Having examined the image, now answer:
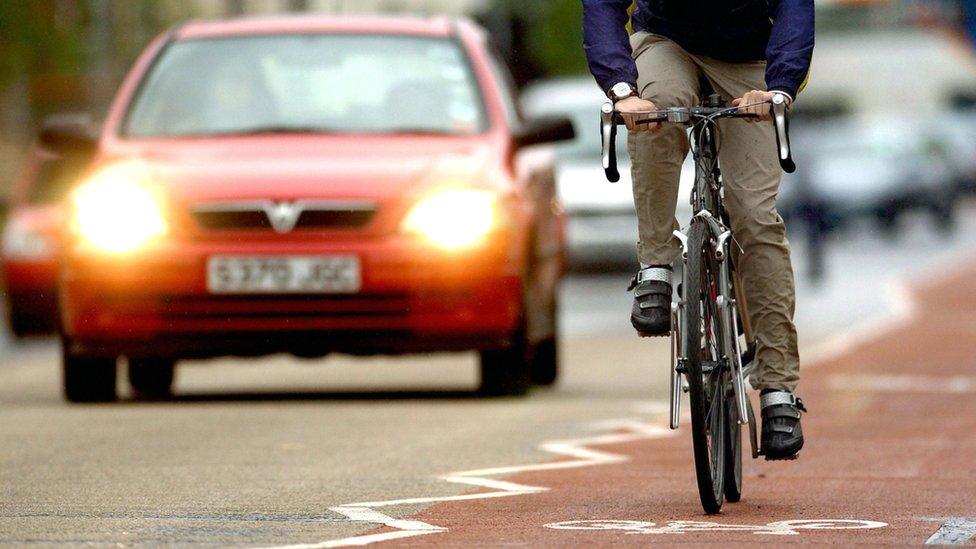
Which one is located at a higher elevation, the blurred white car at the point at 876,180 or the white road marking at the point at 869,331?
the blurred white car at the point at 876,180

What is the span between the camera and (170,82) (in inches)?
483

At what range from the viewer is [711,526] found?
6.77 m

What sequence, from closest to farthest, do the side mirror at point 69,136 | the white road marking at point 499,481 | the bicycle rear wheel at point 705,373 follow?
the white road marking at point 499,481, the bicycle rear wheel at point 705,373, the side mirror at point 69,136

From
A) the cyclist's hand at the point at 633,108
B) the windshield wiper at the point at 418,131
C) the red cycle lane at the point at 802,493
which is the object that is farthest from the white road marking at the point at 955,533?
the windshield wiper at the point at 418,131

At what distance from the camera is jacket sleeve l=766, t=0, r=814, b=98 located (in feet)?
23.2

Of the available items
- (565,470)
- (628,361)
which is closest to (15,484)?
(565,470)

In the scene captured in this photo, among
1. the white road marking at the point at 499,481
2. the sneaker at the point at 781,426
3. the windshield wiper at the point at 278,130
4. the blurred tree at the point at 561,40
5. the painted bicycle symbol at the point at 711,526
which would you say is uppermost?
the blurred tree at the point at 561,40

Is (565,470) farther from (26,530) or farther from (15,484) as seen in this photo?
(26,530)

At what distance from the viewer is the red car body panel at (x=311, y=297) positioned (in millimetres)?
10992

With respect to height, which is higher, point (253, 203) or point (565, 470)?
point (253, 203)

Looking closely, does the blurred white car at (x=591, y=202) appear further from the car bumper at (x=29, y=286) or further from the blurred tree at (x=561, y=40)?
the blurred tree at (x=561, y=40)

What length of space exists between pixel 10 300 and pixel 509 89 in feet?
22.2

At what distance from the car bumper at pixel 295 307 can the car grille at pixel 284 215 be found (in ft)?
0.33

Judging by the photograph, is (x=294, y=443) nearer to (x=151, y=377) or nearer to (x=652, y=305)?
(x=652, y=305)
